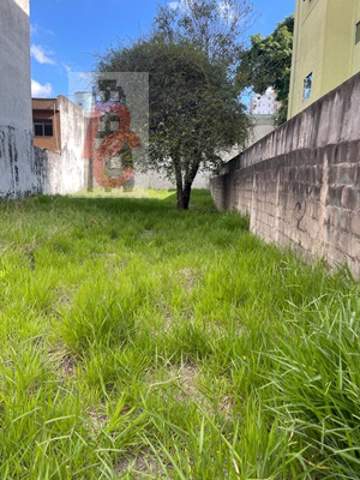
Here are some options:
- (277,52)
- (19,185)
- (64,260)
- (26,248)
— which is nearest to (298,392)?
(64,260)

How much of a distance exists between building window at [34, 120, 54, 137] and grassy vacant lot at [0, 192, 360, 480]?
1651cm

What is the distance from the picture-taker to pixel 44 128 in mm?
16734

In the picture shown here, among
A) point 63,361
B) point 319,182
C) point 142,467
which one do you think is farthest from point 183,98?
point 142,467

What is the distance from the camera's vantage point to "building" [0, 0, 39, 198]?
278 inches

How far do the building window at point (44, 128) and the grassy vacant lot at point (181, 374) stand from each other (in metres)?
16.5

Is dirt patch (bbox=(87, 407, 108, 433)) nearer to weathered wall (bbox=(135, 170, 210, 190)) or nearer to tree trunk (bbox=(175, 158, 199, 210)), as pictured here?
tree trunk (bbox=(175, 158, 199, 210))

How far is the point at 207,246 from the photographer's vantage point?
10.7ft

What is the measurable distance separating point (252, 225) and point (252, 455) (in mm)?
3723

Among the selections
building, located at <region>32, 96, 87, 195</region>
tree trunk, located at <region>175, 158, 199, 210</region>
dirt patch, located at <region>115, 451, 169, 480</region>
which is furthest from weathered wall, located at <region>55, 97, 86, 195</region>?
dirt patch, located at <region>115, 451, 169, 480</region>

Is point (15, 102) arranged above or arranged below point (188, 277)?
above

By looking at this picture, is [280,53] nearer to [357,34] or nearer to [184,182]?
[357,34]

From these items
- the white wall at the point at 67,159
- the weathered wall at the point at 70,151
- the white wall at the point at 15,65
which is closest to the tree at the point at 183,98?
the white wall at the point at 15,65

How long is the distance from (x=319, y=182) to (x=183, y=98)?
495 cm

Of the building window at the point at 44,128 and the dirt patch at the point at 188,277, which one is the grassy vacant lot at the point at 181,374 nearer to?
the dirt patch at the point at 188,277
